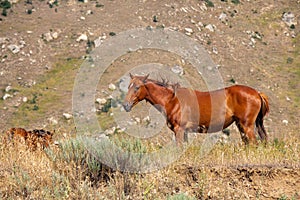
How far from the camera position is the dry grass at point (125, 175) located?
7.30 m

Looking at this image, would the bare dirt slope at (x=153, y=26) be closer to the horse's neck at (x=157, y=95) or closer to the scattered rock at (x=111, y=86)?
the scattered rock at (x=111, y=86)

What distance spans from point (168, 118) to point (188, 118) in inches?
18.8

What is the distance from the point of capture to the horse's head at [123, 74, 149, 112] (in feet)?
38.3

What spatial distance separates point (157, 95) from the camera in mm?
12070

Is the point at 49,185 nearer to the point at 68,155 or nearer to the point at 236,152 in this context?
the point at 68,155

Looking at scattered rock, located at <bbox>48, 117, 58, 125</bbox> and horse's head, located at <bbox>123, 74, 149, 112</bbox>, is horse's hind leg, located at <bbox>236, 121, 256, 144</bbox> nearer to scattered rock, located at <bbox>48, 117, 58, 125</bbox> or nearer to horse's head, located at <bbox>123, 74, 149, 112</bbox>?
horse's head, located at <bbox>123, 74, 149, 112</bbox>

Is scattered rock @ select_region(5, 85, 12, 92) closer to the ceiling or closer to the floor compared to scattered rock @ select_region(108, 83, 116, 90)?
closer to the floor

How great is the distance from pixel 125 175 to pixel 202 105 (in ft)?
15.9

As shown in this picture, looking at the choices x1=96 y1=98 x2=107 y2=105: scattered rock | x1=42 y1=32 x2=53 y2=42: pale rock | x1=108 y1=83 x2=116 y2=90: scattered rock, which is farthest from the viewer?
x1=42 y1=32 x2=53 y2=42: pale rock

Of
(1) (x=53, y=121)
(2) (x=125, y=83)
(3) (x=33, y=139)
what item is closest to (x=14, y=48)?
(1) (x=53, y=121)

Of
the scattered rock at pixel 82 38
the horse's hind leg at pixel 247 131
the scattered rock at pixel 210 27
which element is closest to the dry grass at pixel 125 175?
the horse's hind leg at pixel 247 131

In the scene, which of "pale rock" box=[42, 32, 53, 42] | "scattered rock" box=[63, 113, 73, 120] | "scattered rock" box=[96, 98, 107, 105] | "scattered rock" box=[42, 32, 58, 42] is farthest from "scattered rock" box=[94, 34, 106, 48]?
"scattered rock" box=[63, 113, 73, 120]

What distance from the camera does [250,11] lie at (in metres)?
95.4

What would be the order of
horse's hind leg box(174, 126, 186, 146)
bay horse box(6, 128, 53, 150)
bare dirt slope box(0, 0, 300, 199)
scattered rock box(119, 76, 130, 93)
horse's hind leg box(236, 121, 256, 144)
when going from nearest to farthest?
bay horse box(6, 128, 53, 150), horse's hind leg box(174, 126, 186, 146), horse's hind leg box(236, 121, 256, 144), scattered rock box(119, 76, 130, 93), bare dirt slope box(0, 0, 300, 199)
